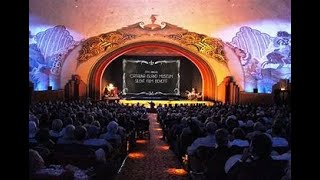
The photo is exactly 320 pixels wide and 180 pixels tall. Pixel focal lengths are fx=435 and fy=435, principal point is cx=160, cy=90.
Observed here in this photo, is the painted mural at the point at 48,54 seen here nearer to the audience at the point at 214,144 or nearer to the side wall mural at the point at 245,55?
the side wall mural at the point at 245,55

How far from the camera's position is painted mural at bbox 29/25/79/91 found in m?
21.0

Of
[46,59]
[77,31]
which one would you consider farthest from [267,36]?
[46,59]

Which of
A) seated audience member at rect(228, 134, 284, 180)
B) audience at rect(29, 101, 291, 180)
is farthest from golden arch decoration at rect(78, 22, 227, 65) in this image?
seated audience member at rect(228, 134, 284, 180)

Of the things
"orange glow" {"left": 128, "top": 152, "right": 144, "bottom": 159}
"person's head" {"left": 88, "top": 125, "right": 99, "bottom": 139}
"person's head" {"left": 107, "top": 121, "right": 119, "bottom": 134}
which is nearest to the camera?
"person's head" {"left": 88, "top": 125, "right": 99, "bottom": 139}

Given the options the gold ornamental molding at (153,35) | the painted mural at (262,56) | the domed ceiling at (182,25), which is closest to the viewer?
the domed ceiling at (182,25)

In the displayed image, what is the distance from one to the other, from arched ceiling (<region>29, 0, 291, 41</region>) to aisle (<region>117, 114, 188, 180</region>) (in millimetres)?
8359

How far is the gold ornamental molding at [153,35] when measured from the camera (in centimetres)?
2366

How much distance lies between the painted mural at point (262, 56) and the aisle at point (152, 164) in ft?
37.2

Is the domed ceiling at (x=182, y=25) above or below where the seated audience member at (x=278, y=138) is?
above

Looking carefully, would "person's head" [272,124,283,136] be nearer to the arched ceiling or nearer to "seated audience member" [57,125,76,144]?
"seated audience member" [57,125,76,144]

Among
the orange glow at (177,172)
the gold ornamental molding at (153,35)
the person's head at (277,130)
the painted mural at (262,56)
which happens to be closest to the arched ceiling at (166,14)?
the painted mural at (262,56)

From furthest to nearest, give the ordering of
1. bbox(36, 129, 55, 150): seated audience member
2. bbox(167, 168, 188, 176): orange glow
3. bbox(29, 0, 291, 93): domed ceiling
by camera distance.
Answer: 1. bbox(29, 0, 291, 93): domed ceiling
2. bbox(167, 168, 188, 176): orange glow
3. bbox(36, 129, 55, 150): seated audience member
